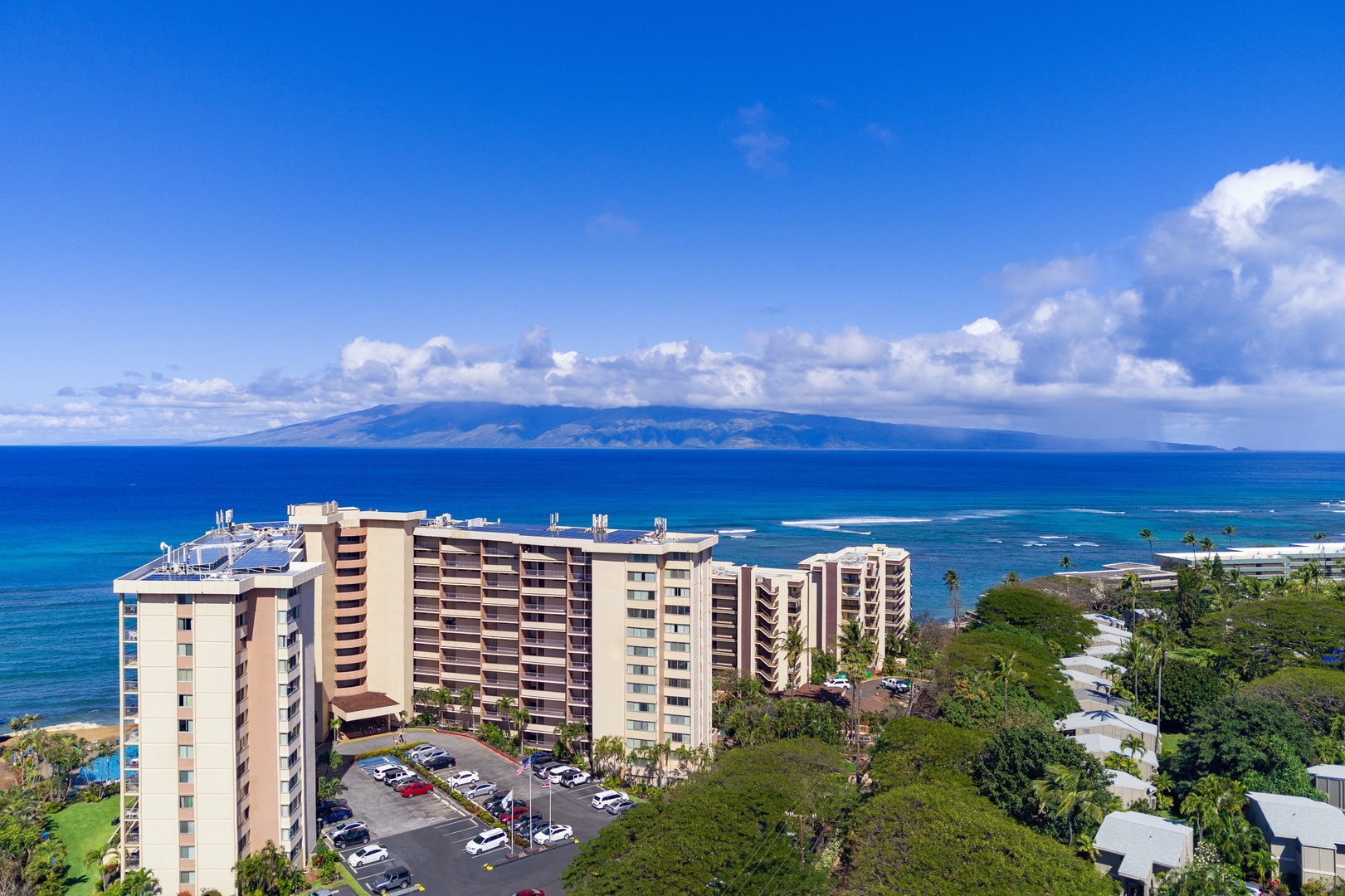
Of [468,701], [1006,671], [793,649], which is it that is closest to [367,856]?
[468,701]

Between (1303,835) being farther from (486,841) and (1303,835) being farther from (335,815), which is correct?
(335,815)

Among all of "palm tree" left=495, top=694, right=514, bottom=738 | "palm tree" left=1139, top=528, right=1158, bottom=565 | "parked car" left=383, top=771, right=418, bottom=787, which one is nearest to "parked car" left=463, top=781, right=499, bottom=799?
"parked car" left=383, top=771, right=418, bottom=787

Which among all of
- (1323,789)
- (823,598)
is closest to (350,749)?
(823,598)

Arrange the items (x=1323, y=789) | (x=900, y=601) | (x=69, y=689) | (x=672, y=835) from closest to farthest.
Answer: (x=672, y=835)
(x=1323, y=789)
(x=69, y=689)
(x=900, y=601)

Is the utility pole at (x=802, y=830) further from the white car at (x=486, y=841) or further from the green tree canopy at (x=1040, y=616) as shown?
the green tree canopy at (x=1040, y=616)

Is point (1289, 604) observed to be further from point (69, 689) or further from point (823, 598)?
point (69, 689)

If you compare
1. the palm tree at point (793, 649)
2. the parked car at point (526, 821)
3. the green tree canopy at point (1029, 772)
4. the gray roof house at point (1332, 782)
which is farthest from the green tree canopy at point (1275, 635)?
the parked car at point (526, 821)

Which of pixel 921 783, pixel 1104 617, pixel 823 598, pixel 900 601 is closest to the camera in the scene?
pixel 921 783
